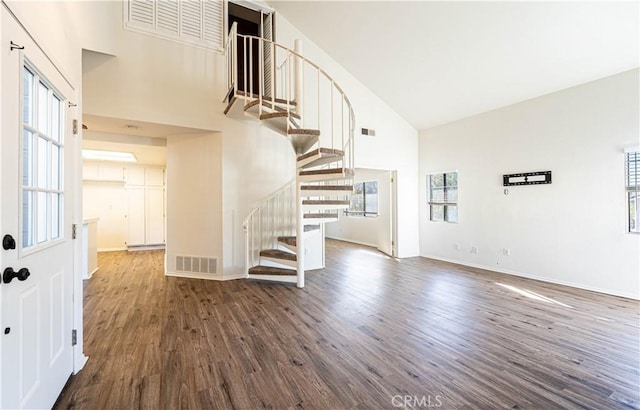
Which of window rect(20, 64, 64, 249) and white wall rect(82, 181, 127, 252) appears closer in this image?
window rect(20, 64, 64, 249)

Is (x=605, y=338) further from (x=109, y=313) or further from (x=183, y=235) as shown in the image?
(x=183, y=235)

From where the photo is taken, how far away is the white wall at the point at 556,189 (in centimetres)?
365

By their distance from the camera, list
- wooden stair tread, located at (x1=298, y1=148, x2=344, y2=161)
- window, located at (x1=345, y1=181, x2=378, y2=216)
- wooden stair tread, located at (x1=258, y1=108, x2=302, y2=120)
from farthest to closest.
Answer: window, located at (x1=345, y1=181, x2=378, y2=216) < wooden stair tread, located at (x1=298, y1=148, x2=344, y2=161) < wooden stair tread, located at (x1=258, y1=108, x2=302, y2=120)

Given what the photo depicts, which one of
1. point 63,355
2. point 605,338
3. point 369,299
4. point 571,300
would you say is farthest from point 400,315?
point 63,355

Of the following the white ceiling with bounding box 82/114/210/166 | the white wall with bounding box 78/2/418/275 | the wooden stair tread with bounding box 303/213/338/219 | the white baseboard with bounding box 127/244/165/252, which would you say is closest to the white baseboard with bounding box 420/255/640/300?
the white wall with bounding box 78/2/418/275

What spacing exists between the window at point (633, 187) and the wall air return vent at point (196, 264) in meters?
5.88

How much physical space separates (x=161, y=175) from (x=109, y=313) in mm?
5245

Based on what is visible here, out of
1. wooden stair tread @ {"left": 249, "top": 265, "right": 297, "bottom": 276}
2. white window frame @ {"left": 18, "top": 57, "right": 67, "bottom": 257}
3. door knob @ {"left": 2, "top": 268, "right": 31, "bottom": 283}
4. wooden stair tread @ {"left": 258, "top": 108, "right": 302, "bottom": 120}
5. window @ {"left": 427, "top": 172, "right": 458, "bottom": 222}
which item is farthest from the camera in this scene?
window @ {"left": 427, "top": 172, "right": 458, "bottom": 222}

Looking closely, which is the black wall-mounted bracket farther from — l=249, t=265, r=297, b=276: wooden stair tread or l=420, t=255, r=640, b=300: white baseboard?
l=249, t=265, r=297, b=276: wooden stair tread

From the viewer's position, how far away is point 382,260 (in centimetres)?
597

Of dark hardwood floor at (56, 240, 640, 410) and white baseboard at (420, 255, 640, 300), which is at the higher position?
white baseboard at (420, 255, 640, 300)

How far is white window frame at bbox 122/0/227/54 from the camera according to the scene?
3.80 m

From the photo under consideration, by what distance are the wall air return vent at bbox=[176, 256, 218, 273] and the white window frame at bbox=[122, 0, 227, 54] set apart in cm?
338

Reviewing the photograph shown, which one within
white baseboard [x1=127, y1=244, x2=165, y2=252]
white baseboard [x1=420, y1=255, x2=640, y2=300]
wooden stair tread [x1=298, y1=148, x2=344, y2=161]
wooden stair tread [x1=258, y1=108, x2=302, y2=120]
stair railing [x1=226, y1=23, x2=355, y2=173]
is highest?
stair railing [x1=226, y1=23, x2=355, y2=173]
